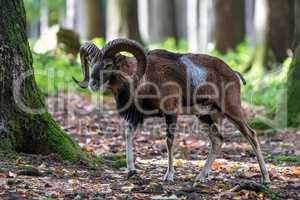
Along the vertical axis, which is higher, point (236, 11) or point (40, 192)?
point (236, 11)

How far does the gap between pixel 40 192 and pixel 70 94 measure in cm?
1135

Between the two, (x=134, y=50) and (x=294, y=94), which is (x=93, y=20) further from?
(x=134, y=50)

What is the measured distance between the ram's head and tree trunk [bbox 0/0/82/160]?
3.26ft

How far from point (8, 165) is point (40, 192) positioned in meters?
1.23


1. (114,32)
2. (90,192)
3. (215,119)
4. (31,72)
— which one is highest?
(114,32)

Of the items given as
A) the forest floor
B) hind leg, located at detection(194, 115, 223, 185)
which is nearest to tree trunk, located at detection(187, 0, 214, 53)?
the forest floor

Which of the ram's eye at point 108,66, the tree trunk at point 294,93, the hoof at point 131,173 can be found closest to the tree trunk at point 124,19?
the tree trunk at point 294,93

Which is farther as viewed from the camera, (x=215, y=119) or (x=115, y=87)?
(x=215, y=119)

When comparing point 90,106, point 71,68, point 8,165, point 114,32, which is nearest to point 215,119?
point 8,165

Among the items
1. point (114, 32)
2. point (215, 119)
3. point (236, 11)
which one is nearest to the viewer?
point (215, 119)

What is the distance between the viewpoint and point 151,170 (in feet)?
34.0

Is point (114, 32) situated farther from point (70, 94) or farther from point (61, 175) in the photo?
point (61, 175)

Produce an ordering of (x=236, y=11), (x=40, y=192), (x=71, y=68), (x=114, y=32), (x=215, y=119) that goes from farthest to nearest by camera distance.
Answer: (x=236, y=11) < (x=114, y=32) < (x=71, y=68) < (x=215, y=119) < (x=40, y=192)

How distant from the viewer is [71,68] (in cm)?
2128
